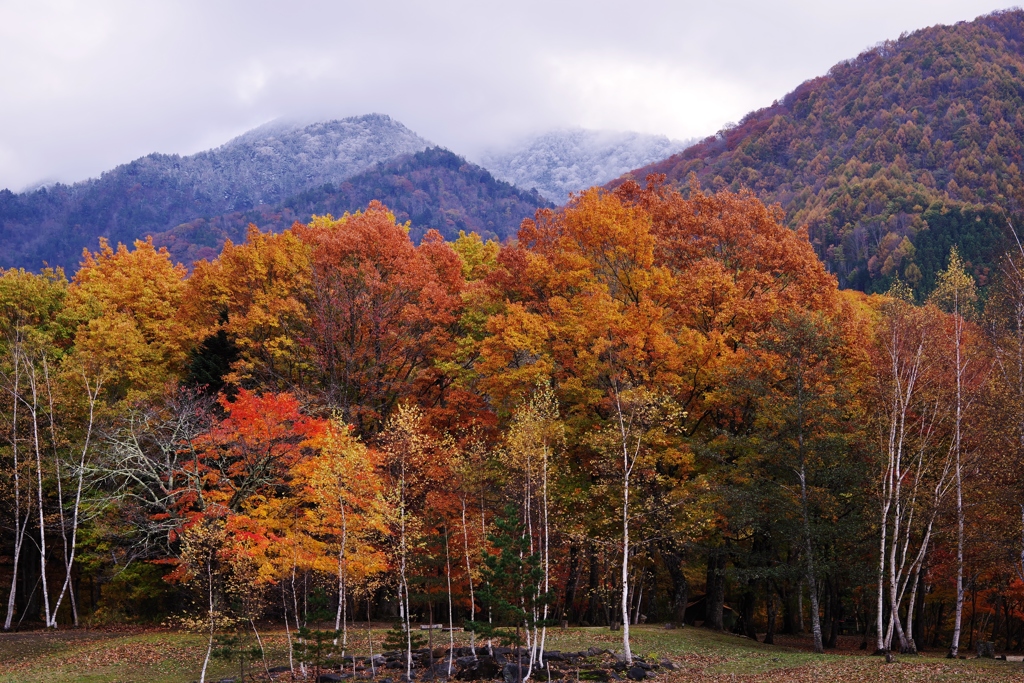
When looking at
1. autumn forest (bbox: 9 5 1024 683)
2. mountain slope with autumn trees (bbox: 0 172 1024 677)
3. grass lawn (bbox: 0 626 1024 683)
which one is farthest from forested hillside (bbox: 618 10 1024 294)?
grass lawn (bbox: 0 626 1024 683)

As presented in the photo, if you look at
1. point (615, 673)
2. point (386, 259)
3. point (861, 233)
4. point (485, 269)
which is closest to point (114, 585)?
point (386, 259)

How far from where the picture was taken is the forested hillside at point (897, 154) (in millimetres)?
105562

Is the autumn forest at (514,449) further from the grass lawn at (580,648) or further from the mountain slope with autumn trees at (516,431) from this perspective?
the grass lawn at (580,648)

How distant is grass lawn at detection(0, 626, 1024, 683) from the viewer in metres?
25.4

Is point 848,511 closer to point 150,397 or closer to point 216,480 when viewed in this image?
point 216,480

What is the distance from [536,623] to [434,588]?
19.7 feet

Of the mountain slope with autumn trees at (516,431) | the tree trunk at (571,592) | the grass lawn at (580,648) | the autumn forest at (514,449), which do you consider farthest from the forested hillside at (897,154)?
the grass lawn at (580,648)

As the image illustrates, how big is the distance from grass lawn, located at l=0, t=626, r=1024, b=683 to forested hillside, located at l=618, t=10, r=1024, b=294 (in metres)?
69.3

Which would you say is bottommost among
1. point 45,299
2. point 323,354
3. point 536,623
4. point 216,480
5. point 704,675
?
point 704,675

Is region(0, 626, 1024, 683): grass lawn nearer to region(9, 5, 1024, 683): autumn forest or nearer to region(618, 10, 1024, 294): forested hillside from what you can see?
region(9, 5, 1024, 683): autumn forest

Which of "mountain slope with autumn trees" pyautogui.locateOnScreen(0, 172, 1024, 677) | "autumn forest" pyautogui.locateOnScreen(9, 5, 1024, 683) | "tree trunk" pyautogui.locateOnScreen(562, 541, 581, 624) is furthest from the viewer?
"tree trunk" pyautogui.locateOnScreen(562, 541, 581, 624)

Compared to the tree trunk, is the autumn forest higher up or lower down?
higher up

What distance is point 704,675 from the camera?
2609 cm

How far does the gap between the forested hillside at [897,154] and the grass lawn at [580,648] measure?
69284mm
